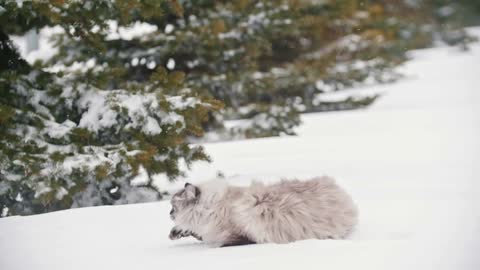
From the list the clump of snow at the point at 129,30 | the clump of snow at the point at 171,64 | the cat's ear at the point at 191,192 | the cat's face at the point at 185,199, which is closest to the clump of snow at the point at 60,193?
the cat's face at the point at 185,199

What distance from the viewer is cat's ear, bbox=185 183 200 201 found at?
16.0ft

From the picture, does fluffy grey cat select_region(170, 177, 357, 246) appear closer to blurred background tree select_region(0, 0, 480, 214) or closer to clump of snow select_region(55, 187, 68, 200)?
blurred background tree select_region(0, 0, 480, 214)

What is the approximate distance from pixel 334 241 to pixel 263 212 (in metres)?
0.55

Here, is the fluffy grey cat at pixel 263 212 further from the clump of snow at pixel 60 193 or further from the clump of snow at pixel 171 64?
the clump of snow at pixel 171 64

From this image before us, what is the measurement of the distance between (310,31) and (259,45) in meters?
1.75

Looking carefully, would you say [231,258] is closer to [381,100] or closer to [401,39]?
[381,100]

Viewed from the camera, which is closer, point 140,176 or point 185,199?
point 185,199

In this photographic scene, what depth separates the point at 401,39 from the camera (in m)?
25.2

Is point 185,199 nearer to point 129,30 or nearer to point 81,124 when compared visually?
point 81,124

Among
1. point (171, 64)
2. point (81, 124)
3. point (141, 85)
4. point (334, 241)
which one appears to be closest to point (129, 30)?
point (171, 64)

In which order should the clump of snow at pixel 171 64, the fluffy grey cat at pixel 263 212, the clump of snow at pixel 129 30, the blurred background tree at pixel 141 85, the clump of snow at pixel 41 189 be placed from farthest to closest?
1. the clump of snow at pixel 171 64
2. the clump of snow at pixel 129 30
3. the blurred background tree at pixel 141 85
4. the clump of snow at pixel 41 189
5. the fluffy grey cat at pixel 263 212

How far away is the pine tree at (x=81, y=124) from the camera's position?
6074 mm

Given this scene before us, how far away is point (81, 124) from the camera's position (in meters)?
6.57

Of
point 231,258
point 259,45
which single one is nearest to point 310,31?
point 259,45
